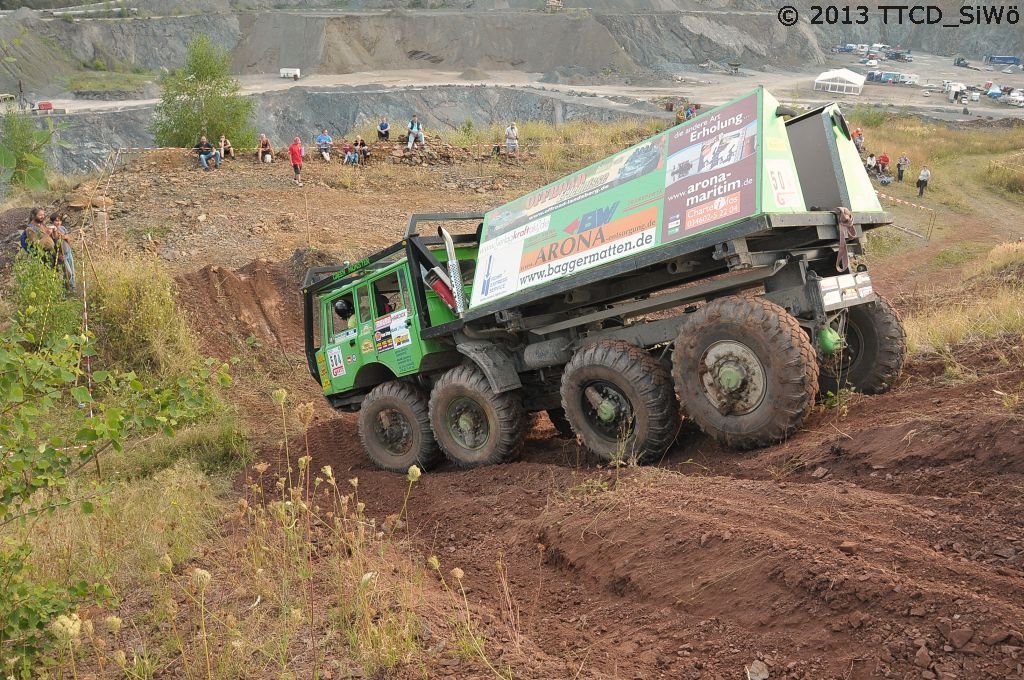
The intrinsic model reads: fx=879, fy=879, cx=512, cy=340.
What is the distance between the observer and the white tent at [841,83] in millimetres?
57281

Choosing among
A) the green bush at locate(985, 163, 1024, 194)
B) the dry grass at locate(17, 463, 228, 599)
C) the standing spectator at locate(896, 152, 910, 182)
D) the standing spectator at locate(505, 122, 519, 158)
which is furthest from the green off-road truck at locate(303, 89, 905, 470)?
the green bush at locate(985, 163, 1024, 194)

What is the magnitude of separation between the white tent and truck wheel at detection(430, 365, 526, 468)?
182ft

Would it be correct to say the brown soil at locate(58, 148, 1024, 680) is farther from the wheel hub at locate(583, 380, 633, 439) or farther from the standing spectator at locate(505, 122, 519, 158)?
the standing spectator at locate(505, 122, 519, 158)

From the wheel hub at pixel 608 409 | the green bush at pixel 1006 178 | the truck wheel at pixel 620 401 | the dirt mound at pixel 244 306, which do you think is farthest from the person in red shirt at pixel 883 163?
the wheel hub at pixel 608 409

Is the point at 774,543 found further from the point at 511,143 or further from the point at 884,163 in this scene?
the point at 884,163

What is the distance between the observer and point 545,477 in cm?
798

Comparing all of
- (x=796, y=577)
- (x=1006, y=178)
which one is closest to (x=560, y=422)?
(x=796, y=577)

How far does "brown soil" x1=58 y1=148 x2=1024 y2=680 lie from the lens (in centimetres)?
430

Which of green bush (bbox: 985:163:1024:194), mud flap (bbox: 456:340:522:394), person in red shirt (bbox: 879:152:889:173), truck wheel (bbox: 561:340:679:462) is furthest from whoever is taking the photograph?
person in red shirt (bbox: 879:152:889:173)

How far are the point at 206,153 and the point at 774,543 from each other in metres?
23.2

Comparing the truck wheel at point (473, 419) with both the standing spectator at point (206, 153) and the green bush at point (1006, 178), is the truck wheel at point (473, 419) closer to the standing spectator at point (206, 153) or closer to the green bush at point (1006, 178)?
the standing spectator at point (206, 153)

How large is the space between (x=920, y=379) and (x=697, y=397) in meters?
2.65

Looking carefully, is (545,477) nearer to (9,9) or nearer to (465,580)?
(465,580)

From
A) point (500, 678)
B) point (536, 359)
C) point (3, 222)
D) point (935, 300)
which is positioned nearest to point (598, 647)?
point (500, 678)
